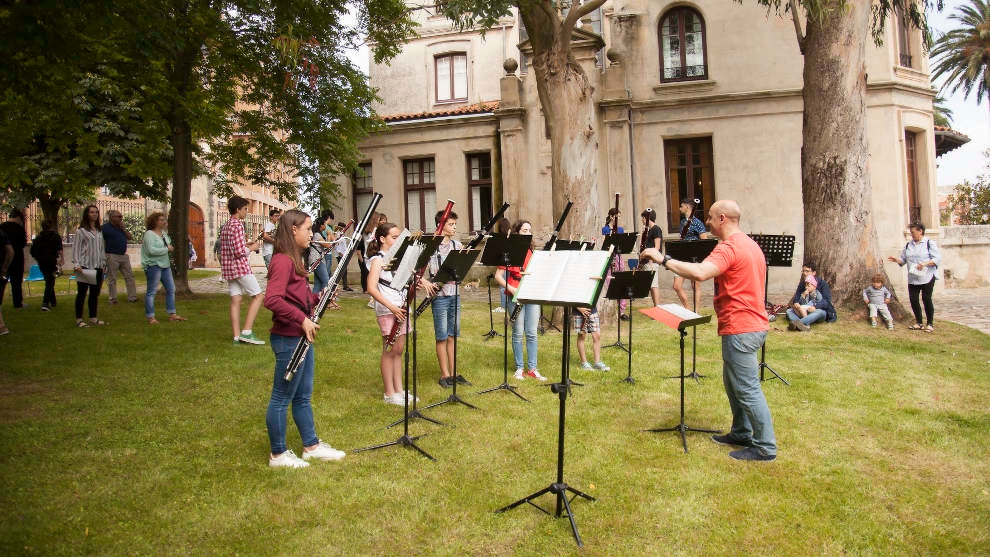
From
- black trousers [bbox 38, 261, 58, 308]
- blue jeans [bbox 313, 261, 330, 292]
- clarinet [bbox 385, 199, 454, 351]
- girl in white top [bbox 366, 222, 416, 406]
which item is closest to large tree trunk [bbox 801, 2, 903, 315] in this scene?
clarinet [bbox 385, 199, 454, 351]

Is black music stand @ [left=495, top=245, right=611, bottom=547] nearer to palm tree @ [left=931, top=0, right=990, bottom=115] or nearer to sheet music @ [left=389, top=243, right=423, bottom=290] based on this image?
sheet music @ [left=389, top=243, right=423, bottom=290]

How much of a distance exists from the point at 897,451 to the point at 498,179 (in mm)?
16217

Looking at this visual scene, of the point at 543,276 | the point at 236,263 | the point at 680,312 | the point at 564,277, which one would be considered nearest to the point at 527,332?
the point at 680,312

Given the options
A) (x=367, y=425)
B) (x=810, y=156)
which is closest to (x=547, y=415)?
(x=367, y=425)

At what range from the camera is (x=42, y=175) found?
23.5 m

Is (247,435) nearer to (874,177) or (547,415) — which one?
(547,415)

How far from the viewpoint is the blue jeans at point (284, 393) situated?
512 cm

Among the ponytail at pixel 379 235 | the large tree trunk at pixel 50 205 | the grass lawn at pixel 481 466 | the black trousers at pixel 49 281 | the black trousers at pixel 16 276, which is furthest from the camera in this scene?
the large tree trunk at pixel 50 205

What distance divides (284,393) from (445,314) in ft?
9.21

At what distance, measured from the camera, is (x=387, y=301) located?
6.39 meters

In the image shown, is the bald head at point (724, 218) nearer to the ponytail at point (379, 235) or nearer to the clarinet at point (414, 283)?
the clarinet at point (414, 283)

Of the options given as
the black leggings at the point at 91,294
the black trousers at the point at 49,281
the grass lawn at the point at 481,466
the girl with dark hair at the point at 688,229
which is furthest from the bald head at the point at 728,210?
the black trousers at the point at 49,281

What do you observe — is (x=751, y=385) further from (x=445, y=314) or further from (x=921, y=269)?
(x=921, y=269)

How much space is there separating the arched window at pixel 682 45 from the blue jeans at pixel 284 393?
57.9 ft
